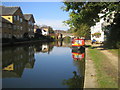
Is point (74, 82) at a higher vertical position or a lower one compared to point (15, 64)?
lower

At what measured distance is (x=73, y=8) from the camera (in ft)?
64.1

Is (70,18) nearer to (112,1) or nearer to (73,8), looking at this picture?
(73,8)

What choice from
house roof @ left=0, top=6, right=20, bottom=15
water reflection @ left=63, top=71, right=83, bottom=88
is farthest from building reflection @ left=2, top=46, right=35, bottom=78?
house roof @ left=0, top=6, right=20, bottom=15

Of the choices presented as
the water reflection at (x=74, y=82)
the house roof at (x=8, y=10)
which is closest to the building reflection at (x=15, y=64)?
the water reflection at (x=74, y=82)

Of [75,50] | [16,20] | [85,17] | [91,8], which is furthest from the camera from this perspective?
[16,20]

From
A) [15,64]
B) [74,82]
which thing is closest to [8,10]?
[15,64]

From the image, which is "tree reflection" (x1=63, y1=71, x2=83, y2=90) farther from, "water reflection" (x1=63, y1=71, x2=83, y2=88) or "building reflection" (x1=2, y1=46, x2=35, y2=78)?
"building reflection" (x1=2, y1=46, x2=35, y2=78)

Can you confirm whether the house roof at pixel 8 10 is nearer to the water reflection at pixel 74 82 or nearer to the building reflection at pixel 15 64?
the building reflection at pixel 15 64

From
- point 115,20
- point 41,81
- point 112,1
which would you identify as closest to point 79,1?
point 112,1

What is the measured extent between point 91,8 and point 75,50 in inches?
380

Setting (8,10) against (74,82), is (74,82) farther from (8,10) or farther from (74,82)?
(8,10)

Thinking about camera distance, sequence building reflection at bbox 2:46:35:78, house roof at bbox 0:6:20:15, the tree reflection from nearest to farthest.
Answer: the tree reflection → building reflection at bbox 2:46:35:78 → house roof at bbox 0:6:20:15

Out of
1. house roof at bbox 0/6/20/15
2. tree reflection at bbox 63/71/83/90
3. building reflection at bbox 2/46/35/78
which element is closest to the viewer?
tree reflection at bbox 63/71/83/90

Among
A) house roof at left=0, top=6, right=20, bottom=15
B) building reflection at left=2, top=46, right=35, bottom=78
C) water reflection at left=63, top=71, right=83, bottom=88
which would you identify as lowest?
water reflection at left=63, top=71, right=83, bottom=88
